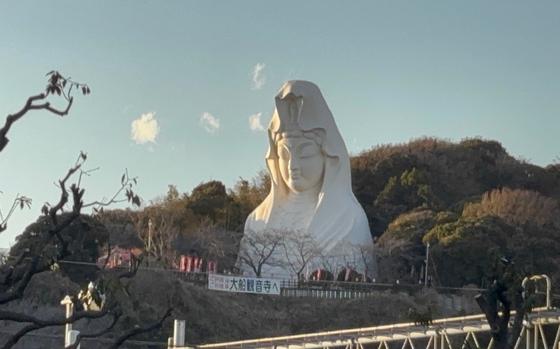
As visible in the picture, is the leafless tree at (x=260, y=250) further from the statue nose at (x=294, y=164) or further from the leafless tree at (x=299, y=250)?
the statue nose at (x=294, y=164)

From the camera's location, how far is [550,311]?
44.4ft

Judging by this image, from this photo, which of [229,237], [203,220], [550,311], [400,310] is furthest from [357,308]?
[550,311]

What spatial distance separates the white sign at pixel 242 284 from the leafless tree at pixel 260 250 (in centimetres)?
383

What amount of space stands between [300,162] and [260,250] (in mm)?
3813

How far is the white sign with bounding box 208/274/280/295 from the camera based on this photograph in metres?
33.3

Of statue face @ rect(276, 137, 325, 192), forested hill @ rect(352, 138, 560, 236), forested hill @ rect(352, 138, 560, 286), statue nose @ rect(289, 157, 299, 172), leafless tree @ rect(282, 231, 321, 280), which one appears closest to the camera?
forested hill @ rect(352, 138, 560, 286)

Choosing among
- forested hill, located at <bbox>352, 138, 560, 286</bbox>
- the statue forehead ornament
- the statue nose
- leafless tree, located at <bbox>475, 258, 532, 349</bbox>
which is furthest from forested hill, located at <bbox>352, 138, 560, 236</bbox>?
leafless tree, located at <bbox>475, 258, 532, 349</bbox>

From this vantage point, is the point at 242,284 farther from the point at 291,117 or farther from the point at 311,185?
the point at 311,185

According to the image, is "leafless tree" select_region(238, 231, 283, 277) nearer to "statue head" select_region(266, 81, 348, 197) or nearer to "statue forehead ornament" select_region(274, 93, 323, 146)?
"statue head" select_region(266, 81, 348, 197)

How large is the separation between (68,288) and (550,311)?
2025 cm

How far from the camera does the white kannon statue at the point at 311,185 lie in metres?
40.1

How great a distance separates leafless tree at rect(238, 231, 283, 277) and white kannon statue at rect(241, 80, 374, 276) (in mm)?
161

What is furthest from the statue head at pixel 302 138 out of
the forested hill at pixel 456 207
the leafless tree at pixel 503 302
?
the leafless tree at pixel 503 302

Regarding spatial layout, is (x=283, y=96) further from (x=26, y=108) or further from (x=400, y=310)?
(x=26, y=108)
